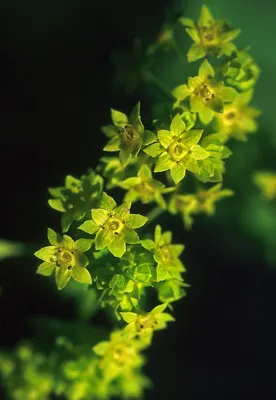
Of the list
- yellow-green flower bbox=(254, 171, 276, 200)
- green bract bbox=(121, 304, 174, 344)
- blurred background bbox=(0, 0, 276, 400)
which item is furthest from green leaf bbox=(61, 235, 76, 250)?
yellow-green flower bbox=(254, 171, 276, 200)

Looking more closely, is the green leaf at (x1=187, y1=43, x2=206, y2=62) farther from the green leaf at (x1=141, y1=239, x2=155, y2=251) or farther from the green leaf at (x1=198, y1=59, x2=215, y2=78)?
the green leaf at (x1=141, y1=239, x2=155, y2=251)

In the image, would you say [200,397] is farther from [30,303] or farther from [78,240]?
[78,240]

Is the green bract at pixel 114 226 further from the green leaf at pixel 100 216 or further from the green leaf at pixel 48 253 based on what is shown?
the green leaf at pixel 48 253

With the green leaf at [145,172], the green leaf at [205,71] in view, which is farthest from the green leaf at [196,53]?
the green leaf at [145,172]

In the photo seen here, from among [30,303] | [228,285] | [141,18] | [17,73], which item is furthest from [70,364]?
[141,18]

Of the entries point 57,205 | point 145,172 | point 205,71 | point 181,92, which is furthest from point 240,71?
point 57,205
